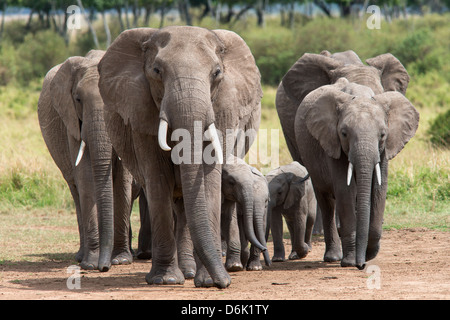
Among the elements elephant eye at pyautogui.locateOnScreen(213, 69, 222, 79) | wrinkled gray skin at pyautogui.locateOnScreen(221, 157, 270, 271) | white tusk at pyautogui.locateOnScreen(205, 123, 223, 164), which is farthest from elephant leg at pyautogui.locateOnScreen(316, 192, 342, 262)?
white tusk at pyautogui.locateOnScreen(205, 123, 223, 164)

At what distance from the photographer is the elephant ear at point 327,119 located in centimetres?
786

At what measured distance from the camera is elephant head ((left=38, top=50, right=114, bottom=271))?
7.57 m

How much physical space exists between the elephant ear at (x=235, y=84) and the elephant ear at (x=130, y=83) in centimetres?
53

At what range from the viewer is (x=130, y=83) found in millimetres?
6492

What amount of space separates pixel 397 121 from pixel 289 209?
64.8 inches

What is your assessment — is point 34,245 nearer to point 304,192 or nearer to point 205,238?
point 304,192

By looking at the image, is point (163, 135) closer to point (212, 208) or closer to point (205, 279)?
point (212, 208)

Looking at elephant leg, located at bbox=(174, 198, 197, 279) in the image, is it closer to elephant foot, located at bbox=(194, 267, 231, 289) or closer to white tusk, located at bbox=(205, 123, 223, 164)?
elephant foot, located at bbox=(194, 267, 231, 289)

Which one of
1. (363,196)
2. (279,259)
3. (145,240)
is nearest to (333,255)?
(279,259)

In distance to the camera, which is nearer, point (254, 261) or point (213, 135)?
point (213, 135)

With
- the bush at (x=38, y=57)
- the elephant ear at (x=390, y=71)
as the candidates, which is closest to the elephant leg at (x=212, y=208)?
the elephant ear at (x=390, y=71)

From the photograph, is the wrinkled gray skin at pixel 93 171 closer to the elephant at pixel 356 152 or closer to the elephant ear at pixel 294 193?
the elephant ear at pixel 294 193

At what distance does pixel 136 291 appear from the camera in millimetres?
6199

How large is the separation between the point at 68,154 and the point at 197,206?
12.1 feet
